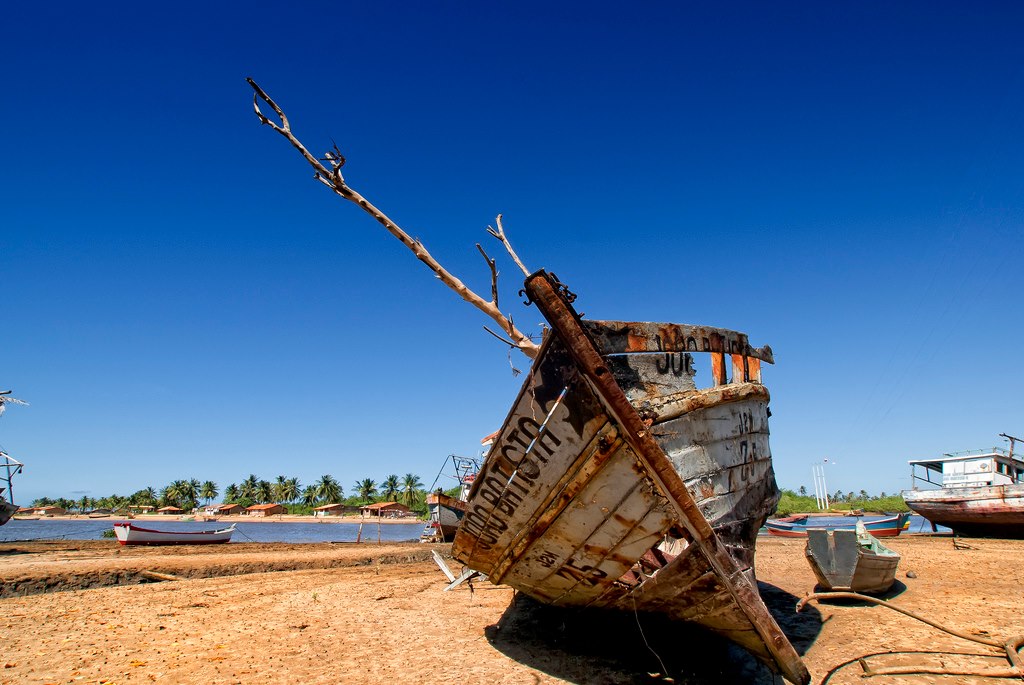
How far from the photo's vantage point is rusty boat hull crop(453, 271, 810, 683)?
168 inches

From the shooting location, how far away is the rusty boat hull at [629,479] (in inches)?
168

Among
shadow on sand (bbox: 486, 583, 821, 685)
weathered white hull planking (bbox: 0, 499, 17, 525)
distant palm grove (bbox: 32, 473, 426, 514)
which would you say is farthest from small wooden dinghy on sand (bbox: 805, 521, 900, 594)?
distant palm grove (bbox: 32, 473, 426, 514)

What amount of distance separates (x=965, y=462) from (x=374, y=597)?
27106 mm

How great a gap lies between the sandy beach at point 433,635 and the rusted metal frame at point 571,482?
5.66 ft

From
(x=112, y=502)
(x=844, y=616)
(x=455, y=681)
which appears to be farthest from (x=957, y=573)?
(x=112, y=502)

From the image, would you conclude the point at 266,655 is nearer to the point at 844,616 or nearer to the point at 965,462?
the point at 844,616

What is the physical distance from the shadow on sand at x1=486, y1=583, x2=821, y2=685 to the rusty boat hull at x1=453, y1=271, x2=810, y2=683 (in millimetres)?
819

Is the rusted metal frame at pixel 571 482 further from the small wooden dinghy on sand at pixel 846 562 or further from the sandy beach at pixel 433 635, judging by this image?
the small wooden dinghy on sand at pixel 846 562

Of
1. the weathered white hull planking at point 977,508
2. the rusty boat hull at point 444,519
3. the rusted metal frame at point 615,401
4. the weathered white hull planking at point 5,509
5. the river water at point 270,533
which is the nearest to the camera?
the rusted metal frame at point 615,401

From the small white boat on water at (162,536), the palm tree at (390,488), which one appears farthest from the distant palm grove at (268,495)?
the small white boat on water at (162,536)

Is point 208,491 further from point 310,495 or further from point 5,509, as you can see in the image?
point 5,509

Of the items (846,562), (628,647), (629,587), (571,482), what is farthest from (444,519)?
(571,482)

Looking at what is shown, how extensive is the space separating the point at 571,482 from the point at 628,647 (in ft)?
11.7

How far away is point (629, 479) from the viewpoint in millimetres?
4375
